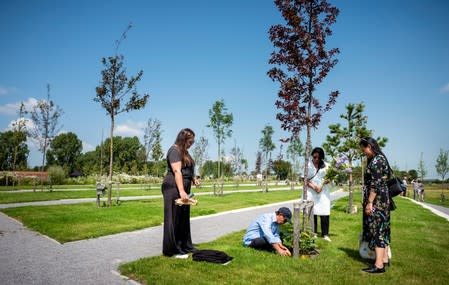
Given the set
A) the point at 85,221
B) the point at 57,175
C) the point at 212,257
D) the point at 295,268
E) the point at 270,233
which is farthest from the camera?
the point at 57,175

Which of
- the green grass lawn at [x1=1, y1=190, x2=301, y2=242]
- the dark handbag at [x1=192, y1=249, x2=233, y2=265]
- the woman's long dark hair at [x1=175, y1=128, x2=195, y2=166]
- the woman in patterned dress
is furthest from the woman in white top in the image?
the green grass lawn at [x1=1, y1=190, x2=301, y2=242]

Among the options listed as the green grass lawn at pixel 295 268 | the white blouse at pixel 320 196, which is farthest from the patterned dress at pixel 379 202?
the white blouse at pixel 320 196

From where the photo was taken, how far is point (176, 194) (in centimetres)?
617

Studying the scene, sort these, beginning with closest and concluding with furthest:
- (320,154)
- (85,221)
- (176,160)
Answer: (176,160) < (320,154) < (85,221)

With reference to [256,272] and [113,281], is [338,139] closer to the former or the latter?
[256,272]

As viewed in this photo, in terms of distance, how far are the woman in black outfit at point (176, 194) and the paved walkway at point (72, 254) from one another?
56 centimetres

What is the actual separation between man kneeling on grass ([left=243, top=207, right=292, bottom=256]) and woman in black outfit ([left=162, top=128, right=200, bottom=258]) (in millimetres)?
1473

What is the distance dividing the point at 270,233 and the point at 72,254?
12.4ft

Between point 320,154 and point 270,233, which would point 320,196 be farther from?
point 270,233

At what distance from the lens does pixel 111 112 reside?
1469 centimetres

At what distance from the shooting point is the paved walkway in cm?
483

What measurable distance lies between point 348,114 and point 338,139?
1.45m

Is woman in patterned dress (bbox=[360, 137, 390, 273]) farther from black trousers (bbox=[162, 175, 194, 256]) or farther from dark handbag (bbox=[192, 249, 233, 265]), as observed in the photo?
black trousers (bbox=[162, 175, 194, 256])

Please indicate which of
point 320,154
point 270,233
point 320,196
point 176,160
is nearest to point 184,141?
point 176,160
